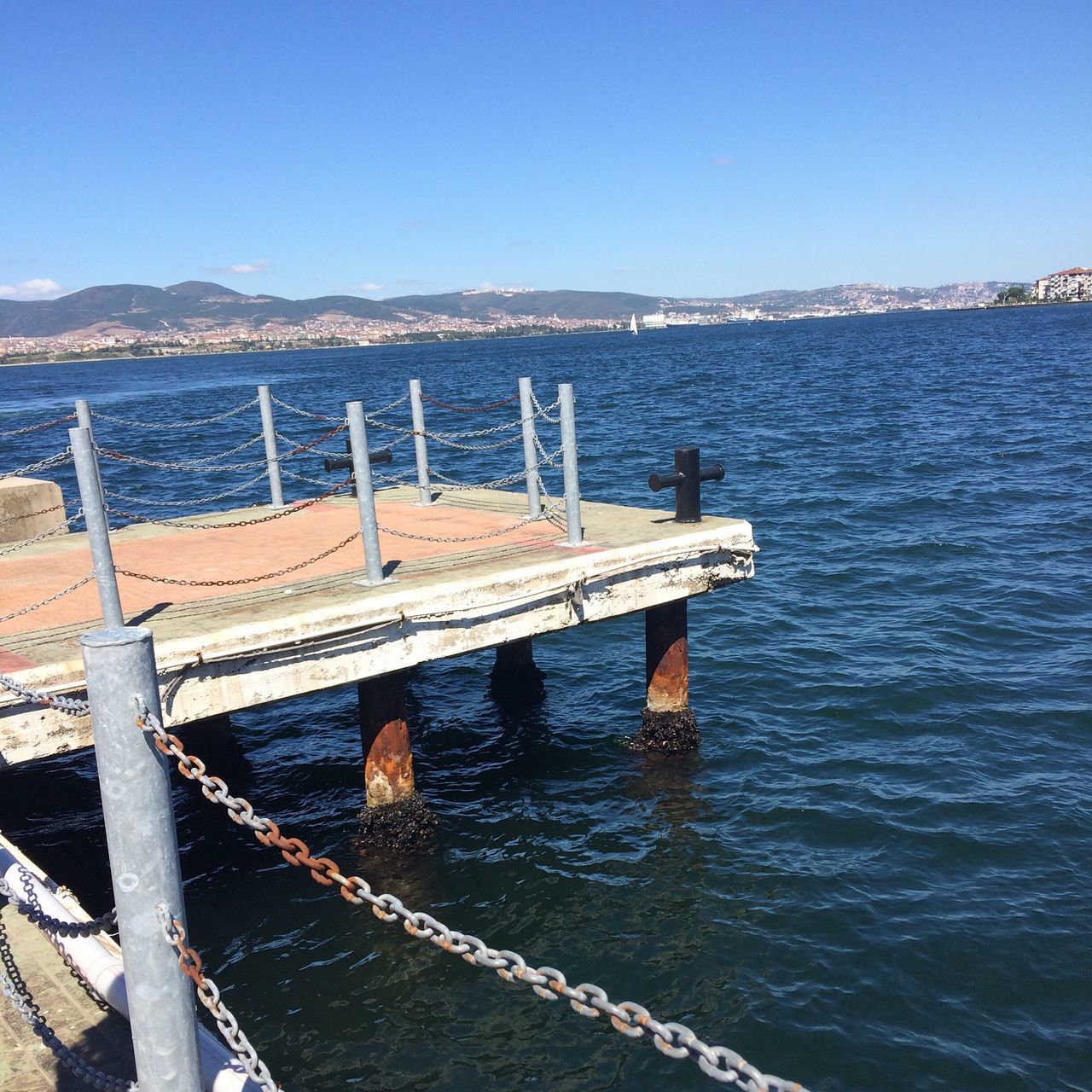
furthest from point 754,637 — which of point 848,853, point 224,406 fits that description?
point 224,406

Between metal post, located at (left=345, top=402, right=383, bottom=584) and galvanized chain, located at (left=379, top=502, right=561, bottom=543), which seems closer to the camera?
metal post, located at (left=345, top=402, right=383, bottom=584)

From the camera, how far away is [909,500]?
70.7 ft

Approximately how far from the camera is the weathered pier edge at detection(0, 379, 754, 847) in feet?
22.0

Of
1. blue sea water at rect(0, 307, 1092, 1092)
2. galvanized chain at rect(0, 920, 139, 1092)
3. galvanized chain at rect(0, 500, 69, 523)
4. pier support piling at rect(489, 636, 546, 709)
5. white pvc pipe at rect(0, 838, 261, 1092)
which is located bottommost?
blue sea water at rect(0, 307, 1092, 1092)

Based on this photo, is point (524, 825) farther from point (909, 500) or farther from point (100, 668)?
point (909, 500)

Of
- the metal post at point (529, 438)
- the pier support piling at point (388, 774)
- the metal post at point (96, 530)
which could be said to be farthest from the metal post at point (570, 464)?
the metal post at point (96, 530)

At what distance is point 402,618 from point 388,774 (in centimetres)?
156

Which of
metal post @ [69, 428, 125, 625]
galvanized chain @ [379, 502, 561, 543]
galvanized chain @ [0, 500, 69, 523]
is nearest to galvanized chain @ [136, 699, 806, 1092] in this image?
metal post @ [69, 428, 125, 625]

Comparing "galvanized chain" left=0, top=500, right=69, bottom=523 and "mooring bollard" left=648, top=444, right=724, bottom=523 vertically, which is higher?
"mooring bollard" left=648, top=444, right=724, bottom=523

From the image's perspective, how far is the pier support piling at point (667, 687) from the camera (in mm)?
9828

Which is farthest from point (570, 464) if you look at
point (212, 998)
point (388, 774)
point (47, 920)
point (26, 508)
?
point (26, 508)

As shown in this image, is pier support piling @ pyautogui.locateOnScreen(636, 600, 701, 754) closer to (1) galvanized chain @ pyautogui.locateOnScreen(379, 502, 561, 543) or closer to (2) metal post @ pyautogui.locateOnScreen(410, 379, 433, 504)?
(1) galvanized chain @ pyautogui.locateOnScreen(379, 502, 561, 543)

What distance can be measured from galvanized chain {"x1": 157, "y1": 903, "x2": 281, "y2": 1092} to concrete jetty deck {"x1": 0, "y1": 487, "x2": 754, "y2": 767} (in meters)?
3.57

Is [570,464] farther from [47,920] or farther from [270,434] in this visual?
[47,920]
